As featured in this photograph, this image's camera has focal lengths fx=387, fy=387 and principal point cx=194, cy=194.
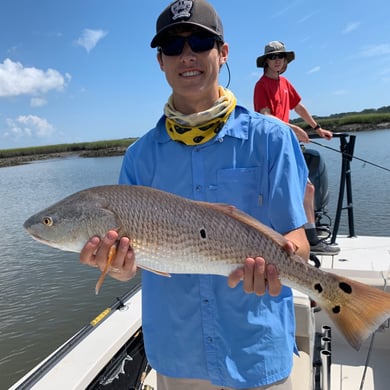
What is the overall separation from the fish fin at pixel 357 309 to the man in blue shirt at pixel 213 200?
0.28 m

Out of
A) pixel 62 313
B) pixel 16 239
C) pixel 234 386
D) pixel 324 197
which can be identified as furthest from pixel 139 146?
pixel 16 239

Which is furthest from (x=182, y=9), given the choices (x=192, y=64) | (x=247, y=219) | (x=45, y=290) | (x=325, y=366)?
(x=45, y=290)

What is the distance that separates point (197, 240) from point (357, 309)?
0.83 meters

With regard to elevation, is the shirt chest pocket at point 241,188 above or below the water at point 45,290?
above

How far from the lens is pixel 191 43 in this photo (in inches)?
80.2

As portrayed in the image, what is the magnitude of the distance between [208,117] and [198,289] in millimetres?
915

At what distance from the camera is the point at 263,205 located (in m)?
2.05

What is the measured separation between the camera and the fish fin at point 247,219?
187cm

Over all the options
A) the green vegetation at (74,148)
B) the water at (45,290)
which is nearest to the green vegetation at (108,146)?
the green vegetation at (74,148)

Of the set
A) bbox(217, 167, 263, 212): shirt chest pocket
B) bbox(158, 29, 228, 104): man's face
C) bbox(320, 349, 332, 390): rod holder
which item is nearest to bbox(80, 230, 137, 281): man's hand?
bbox(217, 167, 263, 212): shirt chest pocket

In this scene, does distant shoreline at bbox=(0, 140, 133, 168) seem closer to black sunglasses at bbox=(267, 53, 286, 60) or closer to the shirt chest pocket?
black sunglasses at bbox=(267, 53, 286, 60)

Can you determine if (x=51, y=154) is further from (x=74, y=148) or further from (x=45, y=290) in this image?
(x=45, y=290)

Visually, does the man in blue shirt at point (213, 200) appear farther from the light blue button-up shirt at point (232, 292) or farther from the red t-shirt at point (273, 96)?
the red t-shirt at point (273, 96)

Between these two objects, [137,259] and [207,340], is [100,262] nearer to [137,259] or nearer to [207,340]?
[137,259]
